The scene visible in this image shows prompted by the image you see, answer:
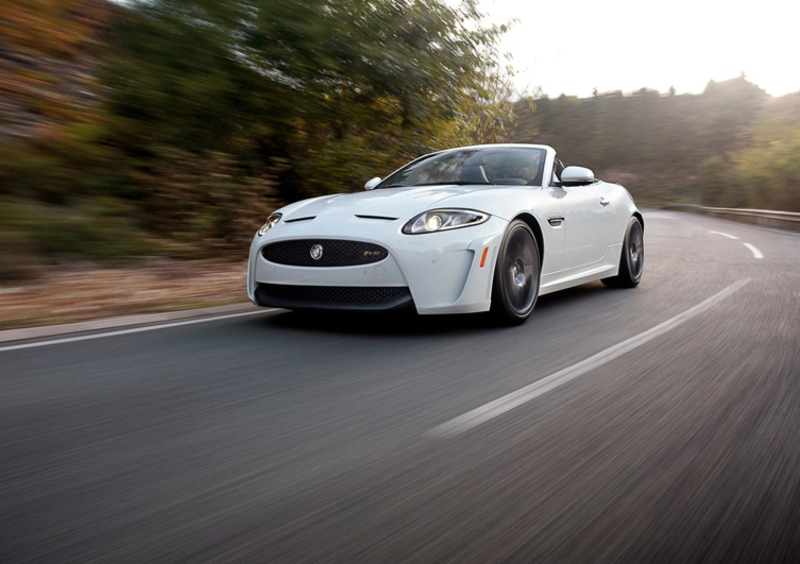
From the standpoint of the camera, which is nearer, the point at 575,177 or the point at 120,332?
the point at 120,332

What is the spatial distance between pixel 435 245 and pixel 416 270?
202mm

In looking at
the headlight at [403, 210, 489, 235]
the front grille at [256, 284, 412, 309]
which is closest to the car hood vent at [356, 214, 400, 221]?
the headlight at [403, 210, 489, 235]

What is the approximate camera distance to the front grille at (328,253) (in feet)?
15.9

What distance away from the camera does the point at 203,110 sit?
31.7ft

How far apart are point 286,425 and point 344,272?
1.89 meters

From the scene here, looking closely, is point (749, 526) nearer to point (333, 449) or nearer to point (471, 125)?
point (333, 449)

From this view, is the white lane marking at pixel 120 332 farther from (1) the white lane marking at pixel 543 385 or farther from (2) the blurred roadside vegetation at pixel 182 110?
(1) the white lane marking at pixel 543 385

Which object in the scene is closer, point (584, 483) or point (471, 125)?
point (584, 483)

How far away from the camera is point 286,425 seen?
10.1 ft

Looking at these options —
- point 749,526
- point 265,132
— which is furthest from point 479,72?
point 749,526

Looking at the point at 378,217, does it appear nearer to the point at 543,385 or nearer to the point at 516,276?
the point at 516,276

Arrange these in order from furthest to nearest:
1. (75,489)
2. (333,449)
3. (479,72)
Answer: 1. (479,72)
2. (333,449)
3. (75,489)

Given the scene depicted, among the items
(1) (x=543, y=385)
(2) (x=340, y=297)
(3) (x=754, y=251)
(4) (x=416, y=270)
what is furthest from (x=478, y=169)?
(3) (x=754, y=251)

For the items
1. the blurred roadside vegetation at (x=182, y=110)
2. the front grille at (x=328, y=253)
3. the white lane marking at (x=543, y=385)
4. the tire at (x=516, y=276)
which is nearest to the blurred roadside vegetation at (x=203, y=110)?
the blurred roadside vegetation at (x=182, y=110)
